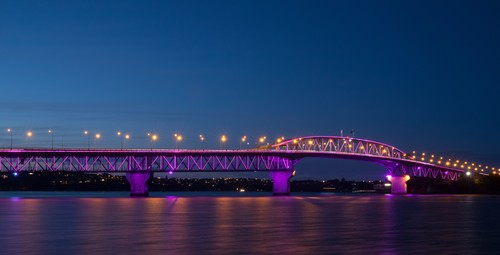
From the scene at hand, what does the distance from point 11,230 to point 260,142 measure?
484ft

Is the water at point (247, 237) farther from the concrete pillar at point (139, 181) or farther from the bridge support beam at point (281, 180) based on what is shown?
the bridge support beam at point (281, 180)

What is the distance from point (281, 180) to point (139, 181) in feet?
113

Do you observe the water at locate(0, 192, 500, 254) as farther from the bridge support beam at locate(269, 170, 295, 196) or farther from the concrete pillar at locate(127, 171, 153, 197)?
the bridge support beam at locate(269, 170, 295, 196)

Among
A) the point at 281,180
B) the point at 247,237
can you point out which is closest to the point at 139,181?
the point at 281,180

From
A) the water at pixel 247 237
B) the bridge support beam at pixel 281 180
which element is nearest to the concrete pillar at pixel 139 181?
the bridge support beam at pixel 281 180

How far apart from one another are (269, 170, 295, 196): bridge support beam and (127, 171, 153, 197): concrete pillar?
3025 centimetres

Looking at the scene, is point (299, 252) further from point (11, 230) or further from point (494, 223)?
point (494, 223)

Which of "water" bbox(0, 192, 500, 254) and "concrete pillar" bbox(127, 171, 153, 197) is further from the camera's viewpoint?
"concrete pillar" bbox(127, 171, 153, 197)

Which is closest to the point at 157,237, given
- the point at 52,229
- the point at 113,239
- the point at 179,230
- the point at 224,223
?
the point at 113,239

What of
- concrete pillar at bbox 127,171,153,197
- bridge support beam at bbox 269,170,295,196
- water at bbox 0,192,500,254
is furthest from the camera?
bridge support beam at bbox 269,170,295,196

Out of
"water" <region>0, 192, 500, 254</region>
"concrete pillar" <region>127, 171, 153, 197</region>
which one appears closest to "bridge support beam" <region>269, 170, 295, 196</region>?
"concrete pillar" <region>127, 171, 153, 197</region>

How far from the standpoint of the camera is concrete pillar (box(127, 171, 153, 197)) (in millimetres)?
172875

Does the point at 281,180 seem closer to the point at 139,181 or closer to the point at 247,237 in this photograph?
the point at 139,181

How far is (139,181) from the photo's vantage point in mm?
173750
